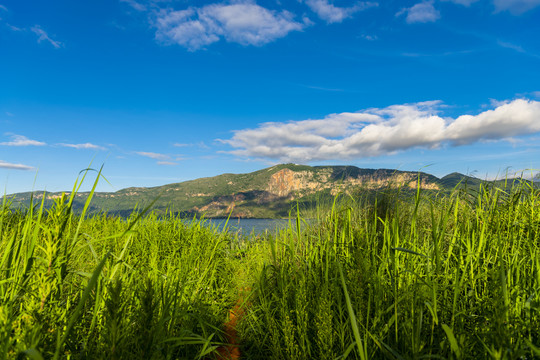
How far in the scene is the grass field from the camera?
1336 millimetres

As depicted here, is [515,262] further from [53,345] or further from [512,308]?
[53,345]

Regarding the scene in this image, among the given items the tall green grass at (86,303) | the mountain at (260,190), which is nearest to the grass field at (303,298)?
the tall green grass at (86,303)

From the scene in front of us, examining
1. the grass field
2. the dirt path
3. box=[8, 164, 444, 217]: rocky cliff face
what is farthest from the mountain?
the dirt path

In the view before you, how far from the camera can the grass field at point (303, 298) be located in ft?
4.38

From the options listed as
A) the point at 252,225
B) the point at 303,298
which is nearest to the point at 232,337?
the point at 303,298

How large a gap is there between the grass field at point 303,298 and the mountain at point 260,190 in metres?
0.38

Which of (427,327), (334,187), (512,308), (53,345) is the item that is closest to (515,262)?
(512,308)

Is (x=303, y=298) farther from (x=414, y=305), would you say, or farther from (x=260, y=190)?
(x=260, y=190)

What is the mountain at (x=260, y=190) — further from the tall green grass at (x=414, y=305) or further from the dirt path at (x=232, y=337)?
the dirt path at (x=232, y=337)

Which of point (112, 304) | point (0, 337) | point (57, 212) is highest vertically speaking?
point (57, 212)

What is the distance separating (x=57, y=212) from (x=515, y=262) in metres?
2.89

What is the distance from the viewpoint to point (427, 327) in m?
1.92

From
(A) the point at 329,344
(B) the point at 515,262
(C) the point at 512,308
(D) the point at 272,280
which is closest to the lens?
(C) the point at 512,308

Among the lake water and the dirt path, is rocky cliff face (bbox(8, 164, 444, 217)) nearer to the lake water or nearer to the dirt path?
the lake water
